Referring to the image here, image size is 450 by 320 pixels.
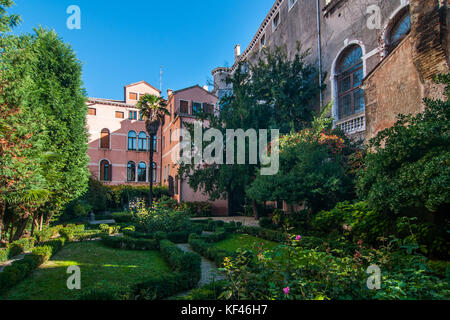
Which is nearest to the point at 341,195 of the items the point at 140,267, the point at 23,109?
the point at 140,267

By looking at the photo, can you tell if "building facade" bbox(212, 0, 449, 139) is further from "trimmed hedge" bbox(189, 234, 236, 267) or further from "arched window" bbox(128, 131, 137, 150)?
"arched window" bbox(128, 131, 137, 150)

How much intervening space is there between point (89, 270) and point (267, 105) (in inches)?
549

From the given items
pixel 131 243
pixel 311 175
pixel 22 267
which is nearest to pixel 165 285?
pixel 22 267

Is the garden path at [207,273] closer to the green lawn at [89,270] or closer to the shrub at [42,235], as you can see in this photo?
the green lawn at [89,270]

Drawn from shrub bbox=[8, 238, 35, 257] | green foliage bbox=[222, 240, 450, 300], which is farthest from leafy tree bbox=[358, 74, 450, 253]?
shrub bbox=[8, 238, 35, 257]

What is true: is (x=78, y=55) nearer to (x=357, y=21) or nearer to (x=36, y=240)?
(x=36, y=240)

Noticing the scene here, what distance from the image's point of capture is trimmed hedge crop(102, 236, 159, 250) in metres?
9.22

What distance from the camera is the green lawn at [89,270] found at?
480cm

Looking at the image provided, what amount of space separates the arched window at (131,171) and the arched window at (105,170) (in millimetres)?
2141

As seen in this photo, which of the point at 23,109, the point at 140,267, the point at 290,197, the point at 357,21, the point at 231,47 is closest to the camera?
the point at 140,267

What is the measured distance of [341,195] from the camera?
34.0 feet

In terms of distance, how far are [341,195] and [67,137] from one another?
12151 millimetres

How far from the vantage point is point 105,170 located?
29.6 metres

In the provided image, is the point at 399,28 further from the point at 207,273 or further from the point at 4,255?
the point at 4,255
